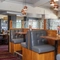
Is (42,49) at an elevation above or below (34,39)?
below

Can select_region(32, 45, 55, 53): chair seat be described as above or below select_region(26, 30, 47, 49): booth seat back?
below

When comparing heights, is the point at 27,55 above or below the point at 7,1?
below

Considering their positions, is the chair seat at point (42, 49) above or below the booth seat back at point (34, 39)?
below

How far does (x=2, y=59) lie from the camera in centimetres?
464

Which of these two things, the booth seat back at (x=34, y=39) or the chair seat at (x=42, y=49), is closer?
the chair seat at (x=42, y=49)

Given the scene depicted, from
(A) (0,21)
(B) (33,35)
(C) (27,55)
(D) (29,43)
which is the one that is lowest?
(C) (27,55)

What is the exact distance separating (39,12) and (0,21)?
4974 mm

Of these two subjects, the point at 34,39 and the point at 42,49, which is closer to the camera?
the point at 42,49

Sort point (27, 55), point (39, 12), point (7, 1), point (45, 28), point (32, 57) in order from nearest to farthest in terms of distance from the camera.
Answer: point (32, 57) → point (27, 55) → point (45, 28) → point (7, 1) → point (39, 12)

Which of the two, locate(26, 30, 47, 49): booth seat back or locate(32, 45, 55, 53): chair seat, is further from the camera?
locate(26, 30, 47, 49): booth seat back

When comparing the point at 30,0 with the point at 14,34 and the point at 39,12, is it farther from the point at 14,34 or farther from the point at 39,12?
the point at 14,34

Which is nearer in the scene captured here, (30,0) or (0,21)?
(30,0)

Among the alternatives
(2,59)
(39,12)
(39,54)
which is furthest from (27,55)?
(39,12)

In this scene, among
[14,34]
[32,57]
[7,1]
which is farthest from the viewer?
[7,1]
